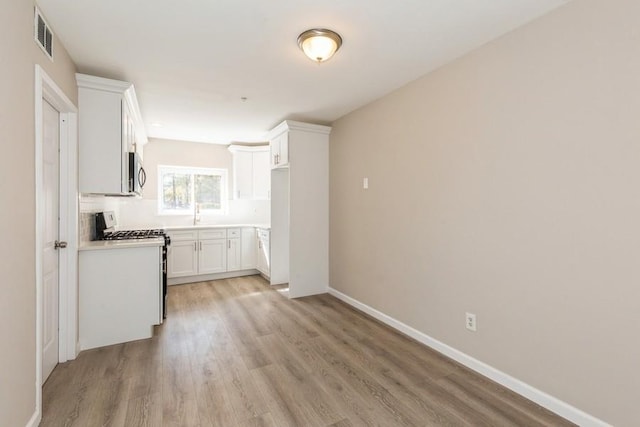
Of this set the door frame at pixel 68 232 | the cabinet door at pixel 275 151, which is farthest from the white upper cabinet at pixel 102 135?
the cabinet door at pixel 275 151

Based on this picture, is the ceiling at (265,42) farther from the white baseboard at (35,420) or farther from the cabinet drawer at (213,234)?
the white baseboard at (35,420)

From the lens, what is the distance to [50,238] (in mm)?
2238

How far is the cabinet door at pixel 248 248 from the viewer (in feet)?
16.9

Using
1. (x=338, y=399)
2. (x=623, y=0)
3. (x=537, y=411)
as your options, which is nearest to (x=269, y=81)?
(x=623, y=0)

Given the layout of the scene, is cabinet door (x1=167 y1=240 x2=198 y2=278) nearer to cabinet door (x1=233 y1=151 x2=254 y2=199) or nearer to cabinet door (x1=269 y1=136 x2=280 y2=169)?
cabinet door (x1=233 y1=151 x2=254 y2=199)

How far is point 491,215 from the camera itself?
7.20 feet

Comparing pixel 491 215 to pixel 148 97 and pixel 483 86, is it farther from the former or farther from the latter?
pixel 148 97

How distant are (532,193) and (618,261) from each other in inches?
22.3

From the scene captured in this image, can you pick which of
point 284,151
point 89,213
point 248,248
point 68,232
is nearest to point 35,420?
point 68,232

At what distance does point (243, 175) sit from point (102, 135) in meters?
2.75

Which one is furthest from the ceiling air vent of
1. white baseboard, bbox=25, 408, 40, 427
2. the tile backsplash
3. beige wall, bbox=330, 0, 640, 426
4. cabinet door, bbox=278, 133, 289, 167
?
beige wall, bbox=330, 0, 640, 426

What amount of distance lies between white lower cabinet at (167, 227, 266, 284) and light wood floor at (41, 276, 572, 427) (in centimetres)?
163

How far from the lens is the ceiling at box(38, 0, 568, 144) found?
1.82m

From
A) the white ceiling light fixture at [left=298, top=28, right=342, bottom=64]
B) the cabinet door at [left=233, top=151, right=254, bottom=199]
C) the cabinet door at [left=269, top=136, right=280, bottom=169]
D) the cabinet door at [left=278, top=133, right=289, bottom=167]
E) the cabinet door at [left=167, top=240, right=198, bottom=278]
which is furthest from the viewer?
the cabinet door at [left=233, top=151, right=254, bottom=199]
